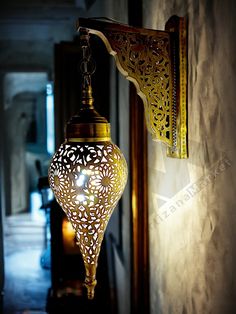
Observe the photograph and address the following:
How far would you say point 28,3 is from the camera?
176 inches

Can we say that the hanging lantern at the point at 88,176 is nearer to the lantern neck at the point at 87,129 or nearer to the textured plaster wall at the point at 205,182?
the lantern neck at the point at 87,129

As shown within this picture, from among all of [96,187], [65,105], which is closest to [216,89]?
[96,187]

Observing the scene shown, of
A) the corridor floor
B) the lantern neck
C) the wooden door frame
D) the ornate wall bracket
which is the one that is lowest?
the corridor floor

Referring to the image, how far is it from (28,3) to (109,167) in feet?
12.4

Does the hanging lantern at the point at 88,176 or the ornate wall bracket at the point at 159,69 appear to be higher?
the ornate wall bracket at the point at 159,69

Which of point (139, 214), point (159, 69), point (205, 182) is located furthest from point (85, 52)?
point (139, 214)

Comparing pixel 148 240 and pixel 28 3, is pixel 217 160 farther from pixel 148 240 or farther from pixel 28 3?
pixel 28 3

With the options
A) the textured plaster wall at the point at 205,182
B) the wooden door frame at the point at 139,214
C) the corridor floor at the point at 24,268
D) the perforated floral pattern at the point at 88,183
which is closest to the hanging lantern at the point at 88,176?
the perforated floral pattern at the point at 88,183

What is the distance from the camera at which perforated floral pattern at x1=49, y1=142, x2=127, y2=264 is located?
3.74 feet

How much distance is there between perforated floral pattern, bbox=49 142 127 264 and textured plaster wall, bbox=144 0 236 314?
0.22 meters

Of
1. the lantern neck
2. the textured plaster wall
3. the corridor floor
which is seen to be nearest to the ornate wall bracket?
the textured plaster wall

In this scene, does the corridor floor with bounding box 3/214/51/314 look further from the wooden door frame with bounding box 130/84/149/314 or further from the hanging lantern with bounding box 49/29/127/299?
the hanging lantern with bounding box 49/29/127/299

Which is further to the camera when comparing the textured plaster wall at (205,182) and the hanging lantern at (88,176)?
the hanging lantern at (88,176)

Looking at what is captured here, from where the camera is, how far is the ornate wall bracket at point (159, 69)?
3.92ft
